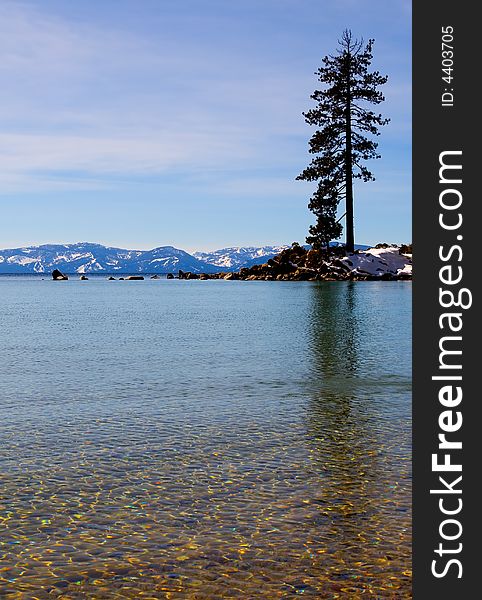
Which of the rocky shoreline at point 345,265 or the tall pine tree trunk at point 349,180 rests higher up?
the tall pine tree trunk at point 349,180

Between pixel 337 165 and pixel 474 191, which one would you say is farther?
pixel 337 165

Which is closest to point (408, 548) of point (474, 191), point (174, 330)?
point (474, 191)

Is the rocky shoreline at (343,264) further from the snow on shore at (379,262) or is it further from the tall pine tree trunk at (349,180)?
the tall pine tree trunk at (349,180)

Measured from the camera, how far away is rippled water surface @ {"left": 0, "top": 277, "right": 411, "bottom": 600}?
6922 millimetres

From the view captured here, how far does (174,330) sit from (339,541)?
908 inches

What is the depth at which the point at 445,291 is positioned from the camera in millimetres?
6465

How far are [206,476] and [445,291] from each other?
15.3ft

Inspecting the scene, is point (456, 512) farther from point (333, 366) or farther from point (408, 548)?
point (333, 366)

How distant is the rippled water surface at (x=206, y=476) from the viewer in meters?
6.92

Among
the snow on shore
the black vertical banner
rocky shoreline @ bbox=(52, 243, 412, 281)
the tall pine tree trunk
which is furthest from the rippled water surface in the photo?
the tall pine tree trunk

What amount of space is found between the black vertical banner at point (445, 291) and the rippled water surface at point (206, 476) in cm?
92

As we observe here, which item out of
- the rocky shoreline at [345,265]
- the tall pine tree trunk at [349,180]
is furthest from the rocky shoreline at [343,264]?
the tall pine tree trunk at [349,180]

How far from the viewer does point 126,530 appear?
7.92 meters

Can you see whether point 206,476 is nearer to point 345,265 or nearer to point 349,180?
point 345,265
